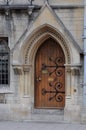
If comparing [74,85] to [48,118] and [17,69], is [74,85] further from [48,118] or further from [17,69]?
[17,69]

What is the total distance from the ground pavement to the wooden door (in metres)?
1.02

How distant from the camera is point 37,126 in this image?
1366 centimetres

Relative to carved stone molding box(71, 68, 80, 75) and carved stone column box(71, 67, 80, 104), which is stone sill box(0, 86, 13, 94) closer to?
carved stone column box(71, 67, 80, 104)

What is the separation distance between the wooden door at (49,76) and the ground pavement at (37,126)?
3.35 ft

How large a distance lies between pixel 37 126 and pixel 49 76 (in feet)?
6.60

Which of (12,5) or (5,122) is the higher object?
(12,5)

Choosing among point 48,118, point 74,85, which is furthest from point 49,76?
point 48,118

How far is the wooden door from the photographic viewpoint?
14.8 m

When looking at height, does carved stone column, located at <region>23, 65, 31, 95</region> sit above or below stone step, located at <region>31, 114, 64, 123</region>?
above

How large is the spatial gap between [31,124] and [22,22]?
11.1 feet

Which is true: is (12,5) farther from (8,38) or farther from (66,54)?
(66,54)

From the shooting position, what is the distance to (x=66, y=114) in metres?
14.3

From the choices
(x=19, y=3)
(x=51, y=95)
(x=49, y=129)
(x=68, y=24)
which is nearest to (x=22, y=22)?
(x=19, y=3)

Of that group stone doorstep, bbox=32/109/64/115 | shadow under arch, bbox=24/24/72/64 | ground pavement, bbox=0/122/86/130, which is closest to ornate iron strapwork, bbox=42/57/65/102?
stone doorstep, bbox=32/109/64/115
